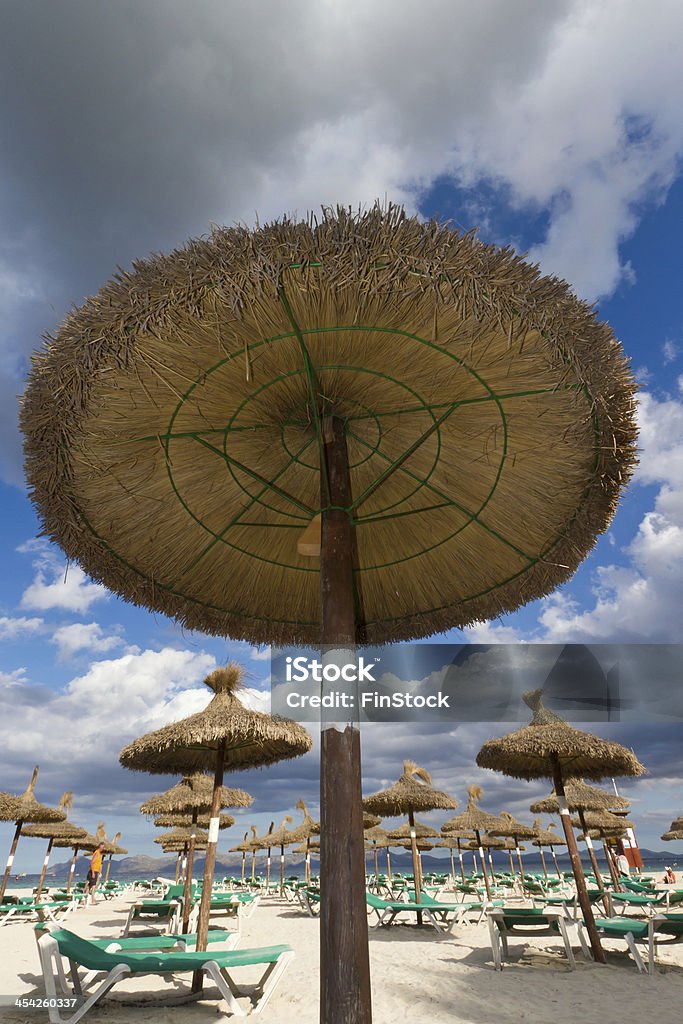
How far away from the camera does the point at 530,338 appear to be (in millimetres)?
2232

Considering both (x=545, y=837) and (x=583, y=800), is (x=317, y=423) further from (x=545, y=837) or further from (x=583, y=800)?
(x=545, y=837)

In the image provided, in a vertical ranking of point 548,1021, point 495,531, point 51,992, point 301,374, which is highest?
point 301,374

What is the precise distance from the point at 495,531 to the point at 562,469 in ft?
1.87

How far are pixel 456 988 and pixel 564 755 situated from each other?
11.8 ft

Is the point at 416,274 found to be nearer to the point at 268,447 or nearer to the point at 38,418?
the point at 268,447

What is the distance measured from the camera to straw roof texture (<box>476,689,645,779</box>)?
8.70 metres

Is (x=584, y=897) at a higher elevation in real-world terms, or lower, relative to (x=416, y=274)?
lower

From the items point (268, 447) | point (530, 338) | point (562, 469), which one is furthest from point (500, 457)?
point (268, 447)

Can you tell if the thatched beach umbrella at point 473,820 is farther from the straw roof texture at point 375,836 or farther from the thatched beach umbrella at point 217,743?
the thatched beach umbrella at point 217,743

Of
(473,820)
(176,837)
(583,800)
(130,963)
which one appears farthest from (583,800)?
(176,837)

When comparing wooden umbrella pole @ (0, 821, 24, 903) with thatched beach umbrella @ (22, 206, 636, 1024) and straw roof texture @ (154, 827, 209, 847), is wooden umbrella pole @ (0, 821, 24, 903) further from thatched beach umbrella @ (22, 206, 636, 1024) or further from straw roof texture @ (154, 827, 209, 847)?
thatched beach umbrella @ (22, 206, 636, 1024)

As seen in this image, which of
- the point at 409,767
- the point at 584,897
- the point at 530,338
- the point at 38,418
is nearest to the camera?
the point at 530,338

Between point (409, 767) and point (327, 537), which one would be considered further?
point (409, 767)

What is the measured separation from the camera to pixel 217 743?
25.3ft
